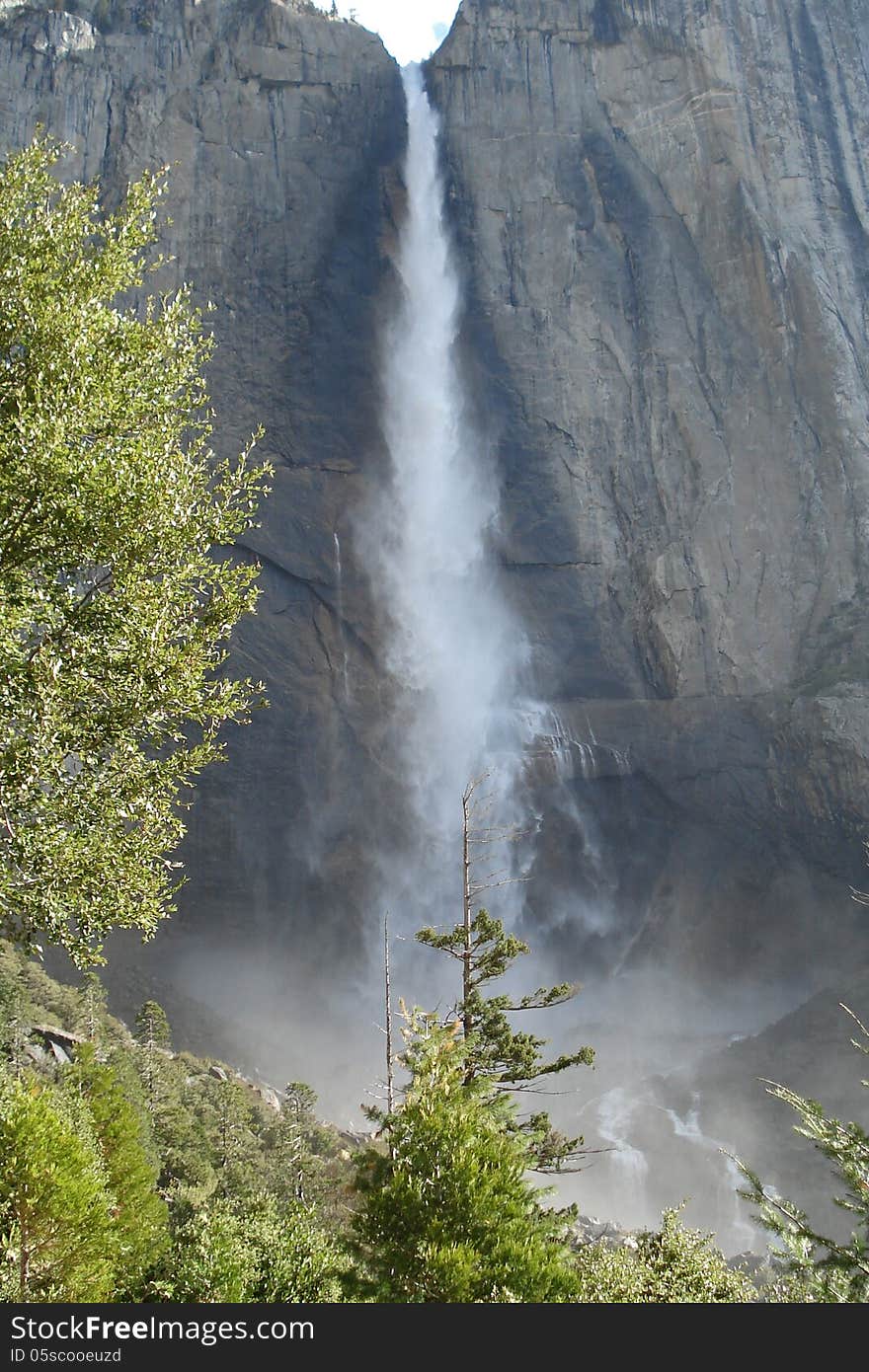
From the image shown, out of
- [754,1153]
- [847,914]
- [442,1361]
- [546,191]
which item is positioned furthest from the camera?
[546,191]

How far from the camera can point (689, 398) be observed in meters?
45.0

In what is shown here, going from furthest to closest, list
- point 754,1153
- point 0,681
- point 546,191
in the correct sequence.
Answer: point 546,191 → point 754,1153 → point 0,681

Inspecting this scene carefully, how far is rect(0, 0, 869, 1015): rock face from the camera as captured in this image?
41.7 meters

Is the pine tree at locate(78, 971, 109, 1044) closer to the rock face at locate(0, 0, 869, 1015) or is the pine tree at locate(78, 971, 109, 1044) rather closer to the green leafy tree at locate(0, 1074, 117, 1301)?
the rock face at locate(0, 0, 869, 1015)

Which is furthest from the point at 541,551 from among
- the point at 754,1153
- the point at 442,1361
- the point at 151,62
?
the point at 442,1361

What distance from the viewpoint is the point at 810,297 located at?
4322cm

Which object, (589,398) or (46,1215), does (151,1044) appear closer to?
(46,1215)

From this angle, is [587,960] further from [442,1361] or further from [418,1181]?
[442,1361]

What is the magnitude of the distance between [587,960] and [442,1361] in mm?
37564

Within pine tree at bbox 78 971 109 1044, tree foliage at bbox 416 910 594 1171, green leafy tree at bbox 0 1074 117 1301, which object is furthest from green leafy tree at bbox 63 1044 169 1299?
pine tree at bbox 78 971 109 1044

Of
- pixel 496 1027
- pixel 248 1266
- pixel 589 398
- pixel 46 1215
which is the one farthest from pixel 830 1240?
pixel 589 398

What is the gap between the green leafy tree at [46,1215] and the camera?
784 centimetres

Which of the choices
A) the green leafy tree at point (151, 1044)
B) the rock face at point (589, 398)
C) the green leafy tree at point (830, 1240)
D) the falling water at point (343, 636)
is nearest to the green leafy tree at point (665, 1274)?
the green leafy tree at point (830, 1240)

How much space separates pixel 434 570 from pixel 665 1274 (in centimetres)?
3708
